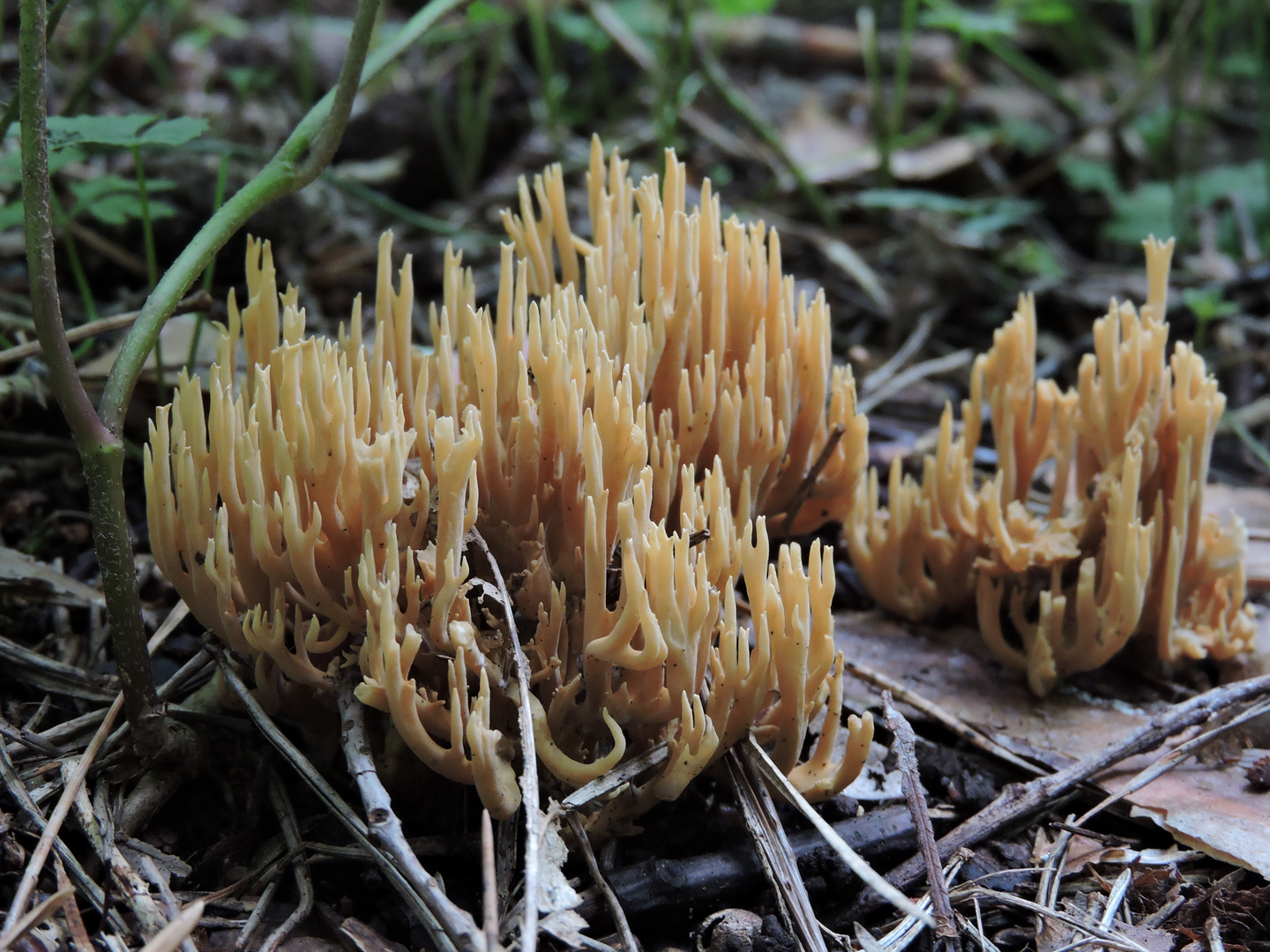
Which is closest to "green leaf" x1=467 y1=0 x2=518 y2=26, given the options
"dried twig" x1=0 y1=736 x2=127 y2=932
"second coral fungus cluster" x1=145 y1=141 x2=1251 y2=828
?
"second coral fungus cluster" x1=145 y1=141 x2=1251 y2=828

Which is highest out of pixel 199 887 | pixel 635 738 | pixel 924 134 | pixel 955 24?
pixel 955 24

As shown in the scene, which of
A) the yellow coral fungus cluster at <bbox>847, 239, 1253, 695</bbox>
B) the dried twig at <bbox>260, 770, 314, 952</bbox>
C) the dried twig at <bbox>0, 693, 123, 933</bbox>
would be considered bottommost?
the dried twig at <bbox>260, 770, 314, 952</bbox>

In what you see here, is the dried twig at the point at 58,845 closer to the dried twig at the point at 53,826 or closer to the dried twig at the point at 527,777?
the dried twig at the point at 53,826

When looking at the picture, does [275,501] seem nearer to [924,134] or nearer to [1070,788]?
[1070,788]

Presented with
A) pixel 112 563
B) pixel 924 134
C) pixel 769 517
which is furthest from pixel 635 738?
pixel 924 134

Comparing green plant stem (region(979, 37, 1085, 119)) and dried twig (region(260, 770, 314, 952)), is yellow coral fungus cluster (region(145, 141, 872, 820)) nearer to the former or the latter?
dried twig (region(260, 770, 314, 952))

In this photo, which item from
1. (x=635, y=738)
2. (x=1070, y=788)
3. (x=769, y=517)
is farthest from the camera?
(x=769, y=517)

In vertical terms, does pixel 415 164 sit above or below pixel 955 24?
below
